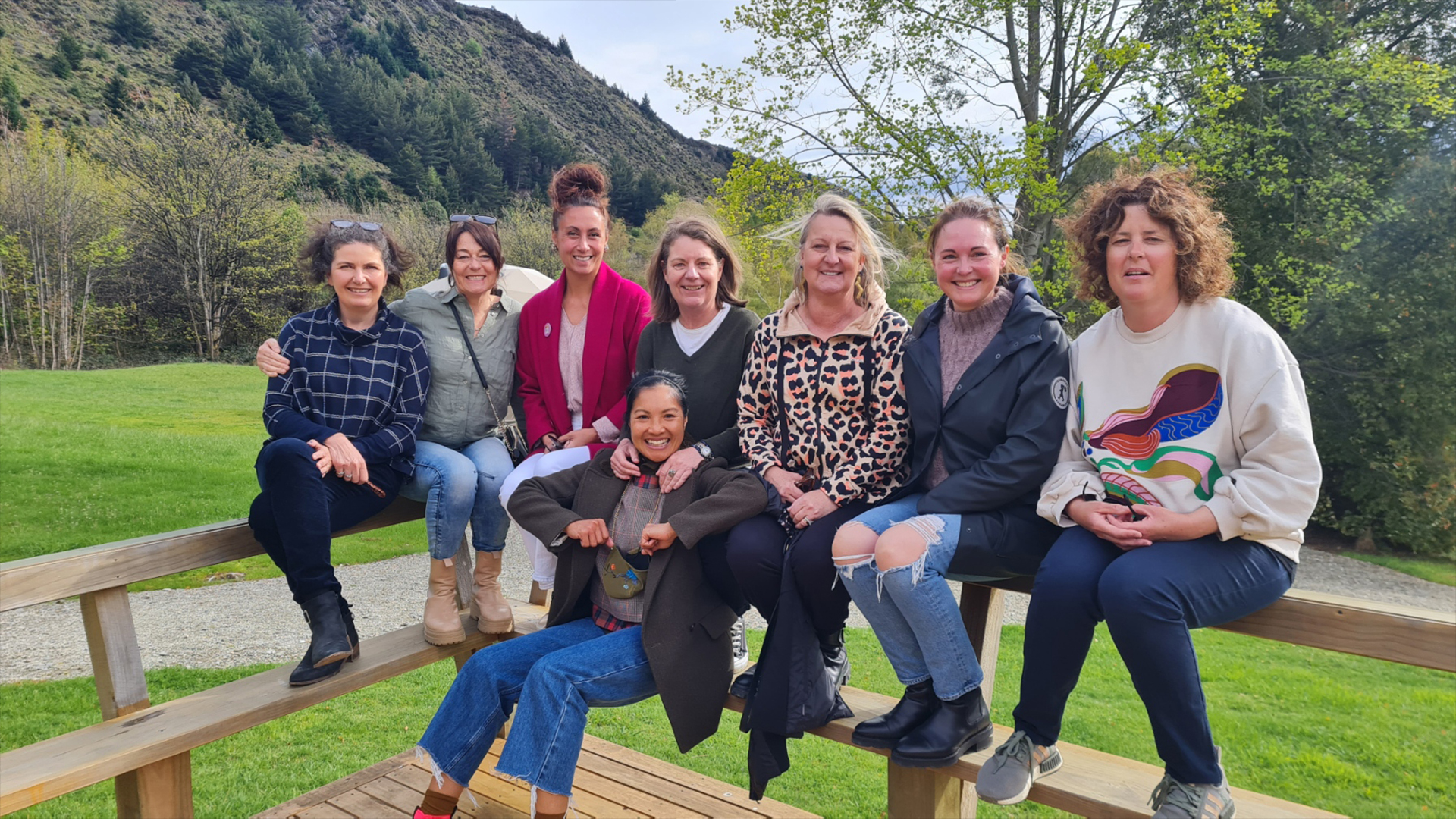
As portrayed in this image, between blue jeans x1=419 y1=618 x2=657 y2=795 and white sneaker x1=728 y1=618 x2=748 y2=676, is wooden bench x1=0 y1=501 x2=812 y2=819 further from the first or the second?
white sneaker x1=728 y1=618 x2=748 y2=676

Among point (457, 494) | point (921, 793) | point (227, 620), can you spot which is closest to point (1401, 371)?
point (921, 793)

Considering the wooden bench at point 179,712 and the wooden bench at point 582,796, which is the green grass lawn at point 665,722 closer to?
the wooden bench at point 582,796

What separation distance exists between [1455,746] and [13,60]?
5220cm

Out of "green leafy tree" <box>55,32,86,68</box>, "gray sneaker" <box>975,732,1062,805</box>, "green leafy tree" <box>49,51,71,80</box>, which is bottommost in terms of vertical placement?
"gray sneaker" <box>975,732,1062,805</box>

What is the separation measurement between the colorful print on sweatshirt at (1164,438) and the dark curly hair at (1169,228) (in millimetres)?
240

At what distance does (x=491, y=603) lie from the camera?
3146mm

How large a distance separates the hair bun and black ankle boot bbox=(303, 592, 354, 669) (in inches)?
64.4

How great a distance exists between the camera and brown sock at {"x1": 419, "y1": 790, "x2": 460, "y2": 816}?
2340 mm

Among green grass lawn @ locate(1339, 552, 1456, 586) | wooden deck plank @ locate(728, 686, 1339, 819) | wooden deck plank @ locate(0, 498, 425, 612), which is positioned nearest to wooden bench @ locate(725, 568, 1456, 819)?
wooden deck plank @ locate(728, 686, 1339, 819)

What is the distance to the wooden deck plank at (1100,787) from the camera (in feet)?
6.63

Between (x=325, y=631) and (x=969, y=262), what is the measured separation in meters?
2.27

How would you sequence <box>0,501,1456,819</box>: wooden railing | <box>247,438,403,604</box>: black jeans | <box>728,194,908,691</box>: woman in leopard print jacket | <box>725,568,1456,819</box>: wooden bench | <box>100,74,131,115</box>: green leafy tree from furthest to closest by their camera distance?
1. <box>100,74,131,115</box>: green leafy tree
2. <box>247,438,403,604</box>: black jeans
3. <box>728,194,908,691</box>: woman in leopard print jacket
4. <box>0,501,1456,819</box>: wooden railing
5. <box>725,568,1456,819</box>: wooden bench

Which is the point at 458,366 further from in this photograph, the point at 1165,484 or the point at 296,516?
the point at 1165,484

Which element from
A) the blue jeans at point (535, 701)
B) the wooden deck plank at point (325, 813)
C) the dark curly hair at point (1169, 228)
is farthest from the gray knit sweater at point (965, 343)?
the wooden deck plank at point (325, 813)
